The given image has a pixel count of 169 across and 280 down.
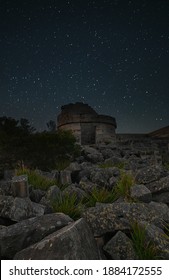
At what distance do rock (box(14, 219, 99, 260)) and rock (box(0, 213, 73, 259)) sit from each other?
0.21 meters

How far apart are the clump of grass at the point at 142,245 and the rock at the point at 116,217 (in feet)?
0.59

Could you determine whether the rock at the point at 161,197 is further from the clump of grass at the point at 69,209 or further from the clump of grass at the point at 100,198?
the clump of grass at the point at 69,209

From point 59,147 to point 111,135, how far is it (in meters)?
11.4

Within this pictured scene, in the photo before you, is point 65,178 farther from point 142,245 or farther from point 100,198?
point 142,245

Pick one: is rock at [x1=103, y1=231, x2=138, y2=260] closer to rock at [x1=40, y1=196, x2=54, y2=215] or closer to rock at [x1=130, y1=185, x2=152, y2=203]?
rock at [x1=40, y1=196, x2=54, y2=215]

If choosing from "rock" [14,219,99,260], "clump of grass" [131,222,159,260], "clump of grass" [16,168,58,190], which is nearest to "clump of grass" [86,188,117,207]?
"clump of grass" [16,168,58,190]

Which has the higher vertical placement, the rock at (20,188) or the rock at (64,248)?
the rock at (20,188)

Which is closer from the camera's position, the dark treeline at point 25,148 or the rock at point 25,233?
the rock at point 25,233

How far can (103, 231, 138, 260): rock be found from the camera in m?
2.61

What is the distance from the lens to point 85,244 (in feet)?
8.05

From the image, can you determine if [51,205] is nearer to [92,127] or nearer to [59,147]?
[59,147]

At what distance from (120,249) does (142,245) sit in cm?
24

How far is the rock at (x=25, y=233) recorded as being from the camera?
2.65 meters

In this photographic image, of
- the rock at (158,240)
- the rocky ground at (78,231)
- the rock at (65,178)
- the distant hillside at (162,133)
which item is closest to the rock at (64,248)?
the rocky ground at (78,231)
